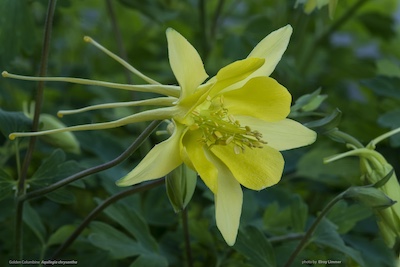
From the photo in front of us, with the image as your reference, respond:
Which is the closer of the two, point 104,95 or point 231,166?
point 231,166

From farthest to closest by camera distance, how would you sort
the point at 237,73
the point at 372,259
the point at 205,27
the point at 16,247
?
the point at 205,27
the point at 372,259
the point at 16,247
the point at 237,73

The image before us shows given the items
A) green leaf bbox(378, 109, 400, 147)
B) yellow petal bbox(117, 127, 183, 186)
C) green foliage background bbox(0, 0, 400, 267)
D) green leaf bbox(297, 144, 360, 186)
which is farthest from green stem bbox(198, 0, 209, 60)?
yellow petal bbox(117, 127, 183, 186)

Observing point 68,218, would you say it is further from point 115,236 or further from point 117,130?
point 117,130

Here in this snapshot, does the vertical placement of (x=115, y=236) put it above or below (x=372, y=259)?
above

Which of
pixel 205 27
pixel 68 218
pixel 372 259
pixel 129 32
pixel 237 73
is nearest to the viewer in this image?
pixel 237 73

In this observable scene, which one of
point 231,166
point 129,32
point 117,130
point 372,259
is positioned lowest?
point 372,259

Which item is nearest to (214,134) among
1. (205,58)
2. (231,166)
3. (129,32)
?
(231,166)

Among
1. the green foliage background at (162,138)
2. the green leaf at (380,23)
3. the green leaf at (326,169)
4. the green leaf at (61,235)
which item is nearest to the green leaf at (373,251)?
the green foliage background at (162,138)

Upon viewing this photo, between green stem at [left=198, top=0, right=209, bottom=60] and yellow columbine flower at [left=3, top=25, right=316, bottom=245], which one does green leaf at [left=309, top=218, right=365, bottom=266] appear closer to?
yellow columbine flower at [left=3, top=25, right=316, bottom=245]
